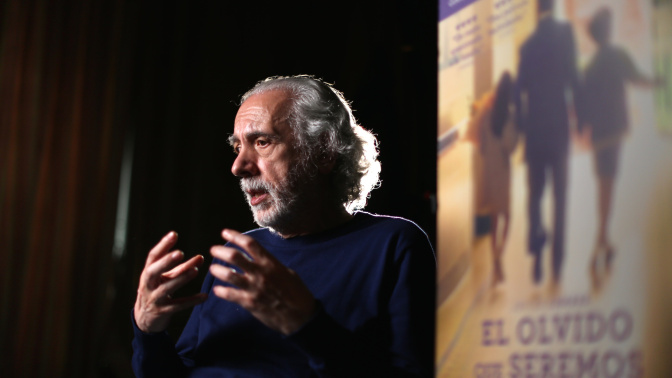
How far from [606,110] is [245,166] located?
1.12 meters

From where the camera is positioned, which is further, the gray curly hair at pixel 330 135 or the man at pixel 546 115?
the gray curly hair at pixel 330 135

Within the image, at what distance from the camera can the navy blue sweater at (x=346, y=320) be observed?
1.32m

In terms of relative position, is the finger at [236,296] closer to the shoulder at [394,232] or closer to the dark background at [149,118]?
the shoulder at [394,232]

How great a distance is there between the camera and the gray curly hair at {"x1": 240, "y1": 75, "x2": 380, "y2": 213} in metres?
1.72

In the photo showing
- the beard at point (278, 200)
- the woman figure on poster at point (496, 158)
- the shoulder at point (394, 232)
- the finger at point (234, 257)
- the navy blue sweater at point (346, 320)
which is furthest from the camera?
the beard at point (278, 200)

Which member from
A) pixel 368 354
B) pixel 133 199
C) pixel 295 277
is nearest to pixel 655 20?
pixel 295 277

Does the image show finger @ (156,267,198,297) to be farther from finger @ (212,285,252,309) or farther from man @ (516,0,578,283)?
man @ (516,0,578,283)

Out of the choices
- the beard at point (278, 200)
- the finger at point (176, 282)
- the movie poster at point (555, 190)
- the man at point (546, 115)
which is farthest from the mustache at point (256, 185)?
the man at point (546, 115)

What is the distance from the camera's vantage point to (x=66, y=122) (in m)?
2.66

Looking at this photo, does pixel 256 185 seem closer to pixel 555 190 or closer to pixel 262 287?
pixel 262 287

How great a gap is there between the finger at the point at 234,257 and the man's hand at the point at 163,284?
24 cm

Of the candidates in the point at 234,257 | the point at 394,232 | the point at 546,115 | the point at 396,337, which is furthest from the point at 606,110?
the point at 394,232

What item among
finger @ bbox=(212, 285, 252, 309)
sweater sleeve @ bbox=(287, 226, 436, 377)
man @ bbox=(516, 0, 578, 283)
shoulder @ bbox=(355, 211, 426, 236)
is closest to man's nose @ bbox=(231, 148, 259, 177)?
shoulder @ bbox=(355, 211, 426, 236)

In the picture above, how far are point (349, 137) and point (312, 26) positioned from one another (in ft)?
4.41
